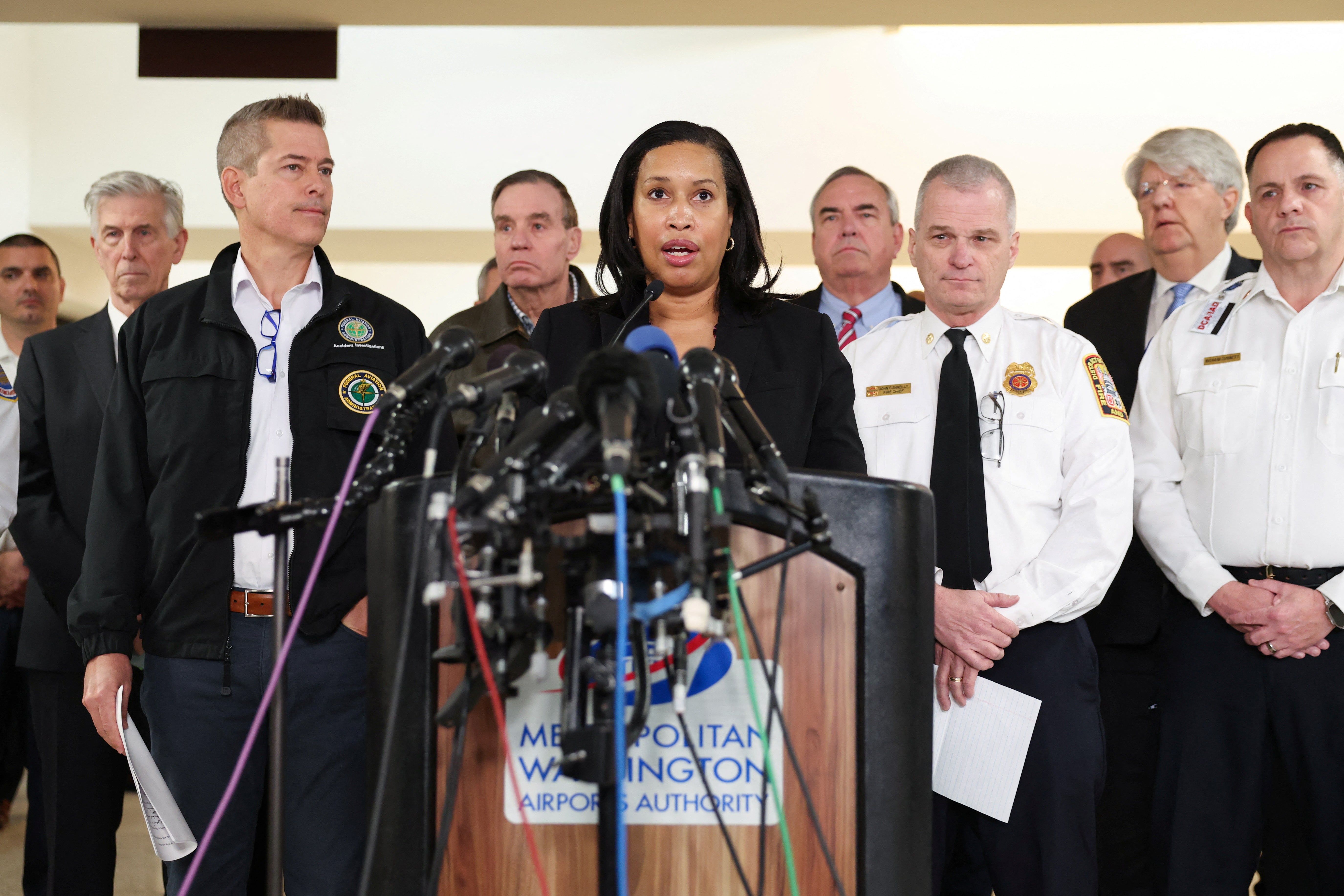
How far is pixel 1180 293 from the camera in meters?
3.21

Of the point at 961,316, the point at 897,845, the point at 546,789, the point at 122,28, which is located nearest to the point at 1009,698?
the point at 961,316

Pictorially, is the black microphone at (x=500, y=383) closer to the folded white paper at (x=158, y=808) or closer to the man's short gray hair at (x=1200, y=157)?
the folded white paper at (x=158, y=808)

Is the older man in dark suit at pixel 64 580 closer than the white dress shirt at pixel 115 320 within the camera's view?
Yes

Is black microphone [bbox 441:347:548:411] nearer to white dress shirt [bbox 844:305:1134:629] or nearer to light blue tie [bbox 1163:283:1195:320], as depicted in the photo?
white dress shirt [bbox 844:305:1134:629]

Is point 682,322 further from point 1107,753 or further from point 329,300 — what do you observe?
point 1107,753

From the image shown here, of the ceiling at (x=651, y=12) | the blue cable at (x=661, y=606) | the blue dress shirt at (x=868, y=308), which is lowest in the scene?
the blue cable at (x=661, y=606)

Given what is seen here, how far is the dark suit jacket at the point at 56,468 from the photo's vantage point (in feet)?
9.05

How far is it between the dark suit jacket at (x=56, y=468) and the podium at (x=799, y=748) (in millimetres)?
1727

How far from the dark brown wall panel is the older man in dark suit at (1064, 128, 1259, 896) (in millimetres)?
3176

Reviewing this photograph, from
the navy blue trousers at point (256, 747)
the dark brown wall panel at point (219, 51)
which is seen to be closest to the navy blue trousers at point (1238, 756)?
the navy blue trousers at point (256, 747)

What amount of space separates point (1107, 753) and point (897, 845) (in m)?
1.76

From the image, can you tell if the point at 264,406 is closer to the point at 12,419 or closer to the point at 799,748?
the point at 12,419

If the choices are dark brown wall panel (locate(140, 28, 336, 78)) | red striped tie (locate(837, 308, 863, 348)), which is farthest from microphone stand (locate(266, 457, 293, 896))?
dark brown wall panel (locate(140, 28, 336, 78))

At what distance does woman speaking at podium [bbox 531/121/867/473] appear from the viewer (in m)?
1.94
